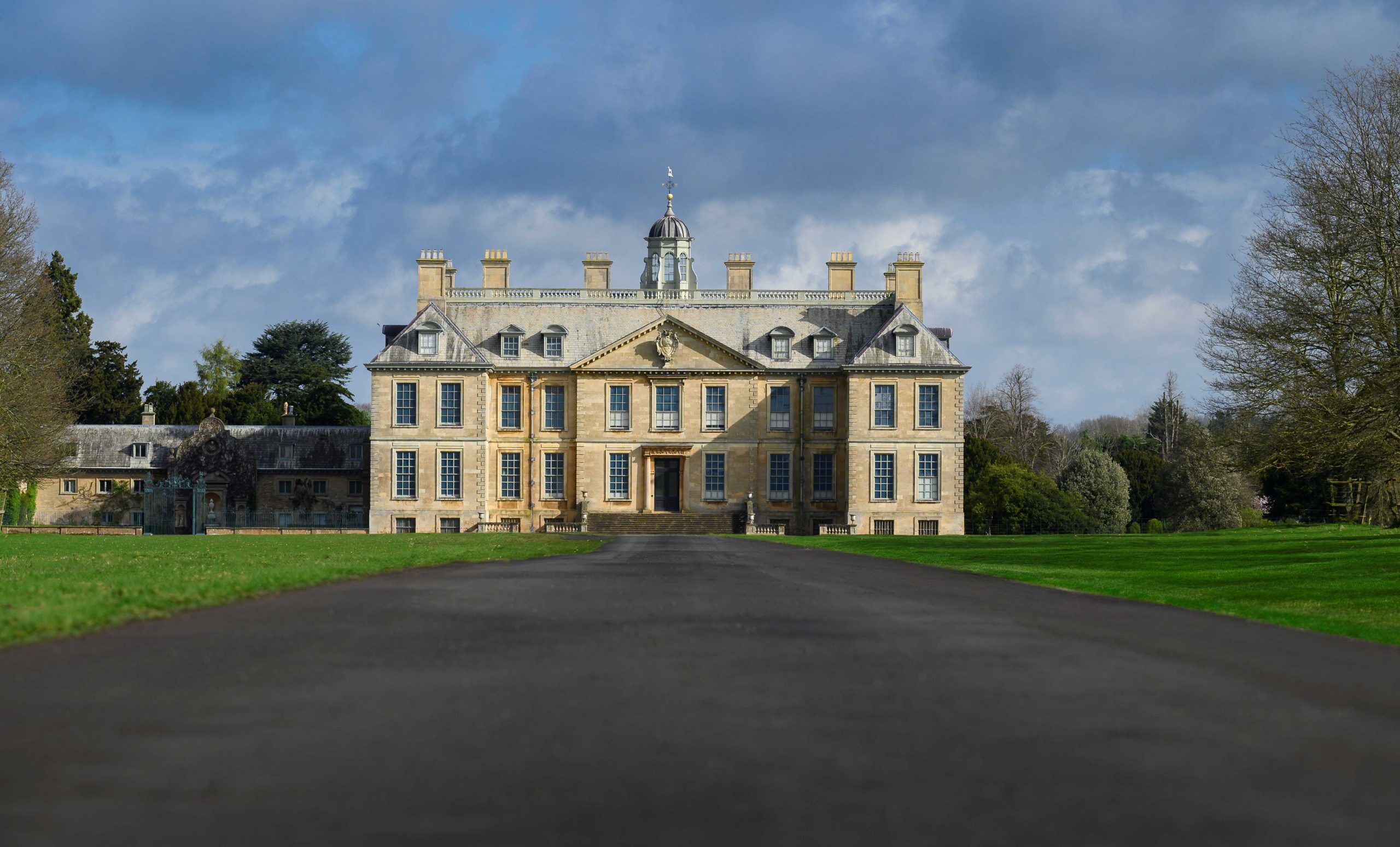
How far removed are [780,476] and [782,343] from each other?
682 cm

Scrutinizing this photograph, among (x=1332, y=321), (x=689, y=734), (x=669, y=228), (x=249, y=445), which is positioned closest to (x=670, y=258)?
(x=669, y=228)

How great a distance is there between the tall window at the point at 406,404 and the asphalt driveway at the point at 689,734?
50.3 meters

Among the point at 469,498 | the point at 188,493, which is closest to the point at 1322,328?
the point at 469,498

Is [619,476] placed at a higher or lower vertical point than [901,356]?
lower

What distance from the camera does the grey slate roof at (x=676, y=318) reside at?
207 ft

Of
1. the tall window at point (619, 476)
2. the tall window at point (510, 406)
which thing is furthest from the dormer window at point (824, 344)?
the tall window at point (510, 406)

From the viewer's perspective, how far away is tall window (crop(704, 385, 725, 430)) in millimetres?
62812

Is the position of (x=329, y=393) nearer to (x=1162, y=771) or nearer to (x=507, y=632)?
(x=507, y=632)

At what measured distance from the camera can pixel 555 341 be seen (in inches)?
2498

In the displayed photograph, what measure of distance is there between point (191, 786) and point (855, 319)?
60.3 metres

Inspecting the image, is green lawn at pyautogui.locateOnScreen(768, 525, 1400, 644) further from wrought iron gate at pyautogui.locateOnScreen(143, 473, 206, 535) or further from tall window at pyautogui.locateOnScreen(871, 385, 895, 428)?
wrought iron gate at pyautogui.locateOnScreen(143, 473, 206, 535)

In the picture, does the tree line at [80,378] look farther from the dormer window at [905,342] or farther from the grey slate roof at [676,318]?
the dormer window at [905,342]

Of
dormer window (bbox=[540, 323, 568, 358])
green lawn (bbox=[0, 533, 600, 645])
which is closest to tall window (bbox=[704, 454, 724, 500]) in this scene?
dormer window (bbox=[540, 323, 568, 358])

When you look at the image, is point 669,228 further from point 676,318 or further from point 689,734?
point 689,734
